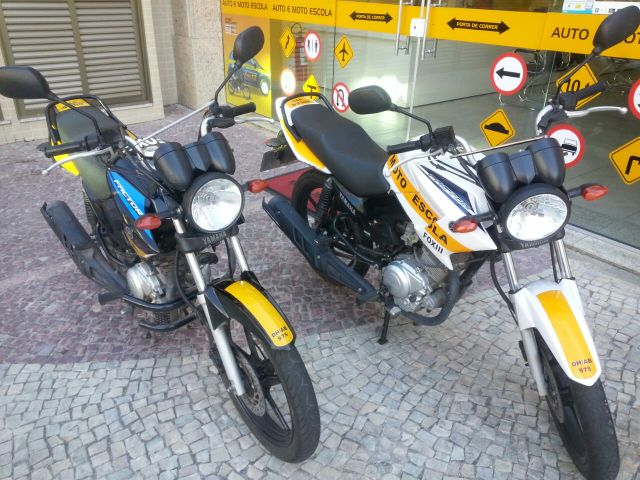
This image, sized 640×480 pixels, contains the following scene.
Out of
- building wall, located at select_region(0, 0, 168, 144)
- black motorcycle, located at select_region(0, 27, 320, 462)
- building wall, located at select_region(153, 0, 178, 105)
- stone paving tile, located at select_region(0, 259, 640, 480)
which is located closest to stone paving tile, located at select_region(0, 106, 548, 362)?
stone paving tile, located at select_region(0, 259, 640, 480)

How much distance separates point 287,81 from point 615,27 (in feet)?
15.9

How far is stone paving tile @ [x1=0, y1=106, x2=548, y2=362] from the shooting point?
9.53ft

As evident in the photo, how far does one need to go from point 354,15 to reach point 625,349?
3.92 meters

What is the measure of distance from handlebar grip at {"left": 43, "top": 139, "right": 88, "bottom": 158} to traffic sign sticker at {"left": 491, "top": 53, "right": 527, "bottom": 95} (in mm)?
3197

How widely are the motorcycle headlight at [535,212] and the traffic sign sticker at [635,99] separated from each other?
81.3 inches

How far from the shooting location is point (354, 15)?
17.0 feet

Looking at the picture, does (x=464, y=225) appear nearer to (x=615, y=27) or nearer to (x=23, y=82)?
(x=615, y=27)

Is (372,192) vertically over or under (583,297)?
over

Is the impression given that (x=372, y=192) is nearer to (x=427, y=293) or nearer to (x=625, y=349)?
(x=427, y=293)

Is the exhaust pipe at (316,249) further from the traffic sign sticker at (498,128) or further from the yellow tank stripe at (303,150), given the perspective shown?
the traffic sign sticker at (498,128)

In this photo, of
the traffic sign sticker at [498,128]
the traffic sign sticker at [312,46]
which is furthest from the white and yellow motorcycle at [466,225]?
the traffic sign sticker at [312,46]

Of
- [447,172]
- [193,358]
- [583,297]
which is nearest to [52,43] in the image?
[193,358]

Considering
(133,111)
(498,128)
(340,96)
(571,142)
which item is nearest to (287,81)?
(340,96)

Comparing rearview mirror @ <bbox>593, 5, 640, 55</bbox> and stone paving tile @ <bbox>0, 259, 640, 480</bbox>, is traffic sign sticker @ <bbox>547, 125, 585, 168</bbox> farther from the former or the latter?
rearview mirror @ <bbox>593, 5, 640, 55</bbox>
